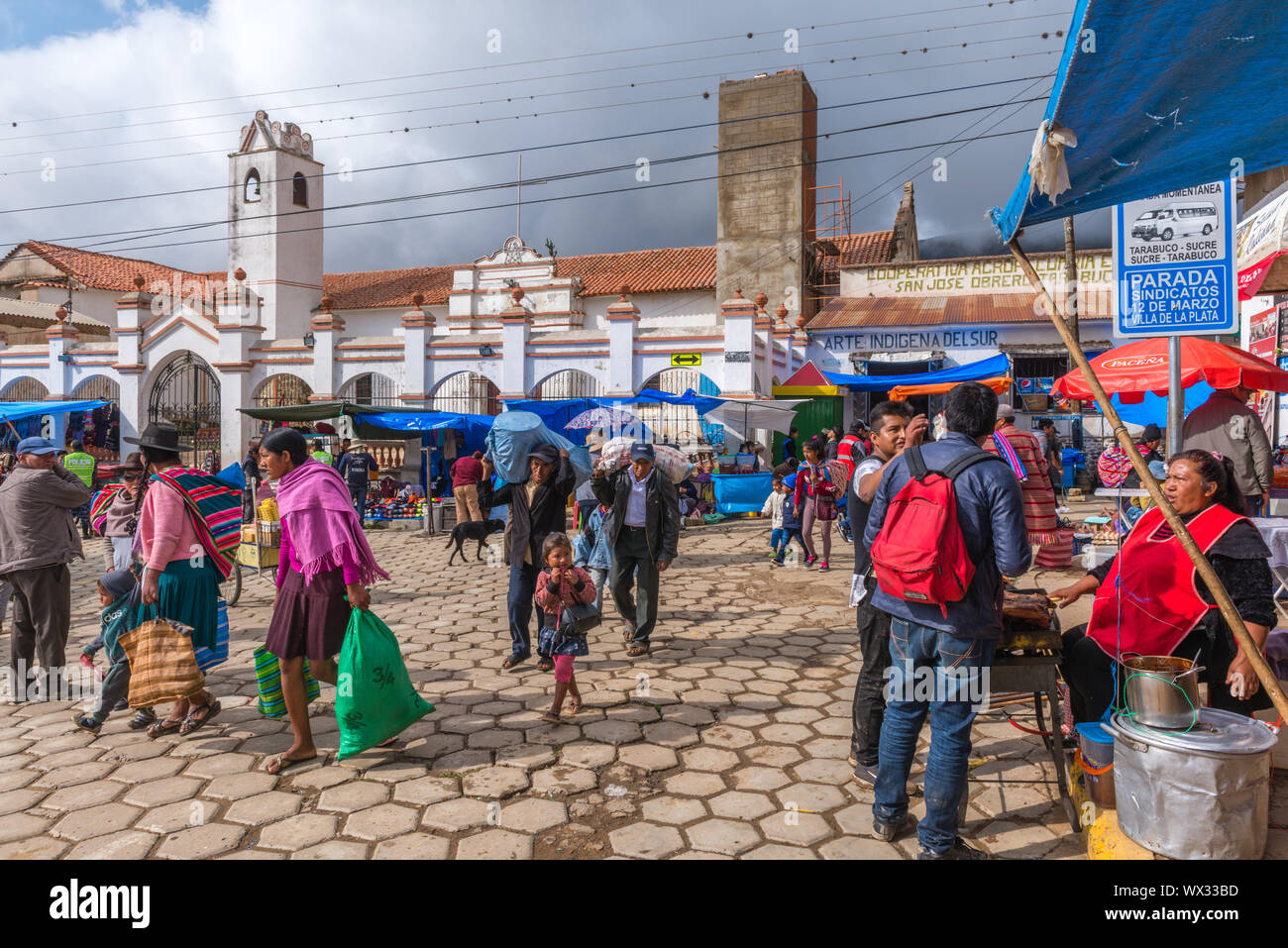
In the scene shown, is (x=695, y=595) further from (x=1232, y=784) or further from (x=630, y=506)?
(x=1232, y=784)

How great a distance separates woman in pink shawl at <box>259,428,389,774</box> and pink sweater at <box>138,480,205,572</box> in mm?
854

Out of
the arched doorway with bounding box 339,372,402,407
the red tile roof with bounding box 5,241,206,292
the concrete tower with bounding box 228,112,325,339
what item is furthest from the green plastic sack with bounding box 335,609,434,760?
the red tile roof with bounding box 5,241,206,292

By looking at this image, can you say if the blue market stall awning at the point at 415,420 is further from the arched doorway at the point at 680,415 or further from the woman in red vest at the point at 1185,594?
the woman in red vest at the point at 1185,594

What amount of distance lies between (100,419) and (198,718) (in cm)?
2226

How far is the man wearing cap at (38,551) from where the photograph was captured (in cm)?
542

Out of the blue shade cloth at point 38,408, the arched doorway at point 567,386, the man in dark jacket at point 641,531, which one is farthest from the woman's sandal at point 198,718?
the blue shade cloth at point 38,408

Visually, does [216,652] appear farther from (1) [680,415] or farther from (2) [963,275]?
(2) [963,275]

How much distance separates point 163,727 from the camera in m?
4.98

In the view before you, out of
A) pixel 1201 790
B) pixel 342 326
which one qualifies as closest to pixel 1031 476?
pixel 1201 790

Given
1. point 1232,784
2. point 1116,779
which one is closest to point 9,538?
point 1116,779

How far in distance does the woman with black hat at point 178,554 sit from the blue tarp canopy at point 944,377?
1390 centimetres

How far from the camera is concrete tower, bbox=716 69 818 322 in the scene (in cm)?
2653

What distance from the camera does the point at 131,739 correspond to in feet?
16.0

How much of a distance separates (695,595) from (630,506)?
2.71 meters
